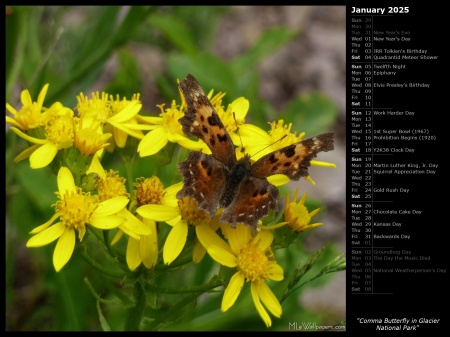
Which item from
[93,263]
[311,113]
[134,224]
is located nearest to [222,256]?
[134,224]

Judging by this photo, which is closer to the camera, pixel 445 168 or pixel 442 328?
pixel 442 328

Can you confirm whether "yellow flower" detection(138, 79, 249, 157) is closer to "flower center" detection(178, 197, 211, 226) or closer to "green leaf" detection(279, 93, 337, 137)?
"flower center" detection(178, 197, 211, 226)

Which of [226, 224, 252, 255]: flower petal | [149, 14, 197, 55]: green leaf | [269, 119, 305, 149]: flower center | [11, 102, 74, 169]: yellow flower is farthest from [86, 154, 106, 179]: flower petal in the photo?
[149, 14, 197, 55]: green leaf

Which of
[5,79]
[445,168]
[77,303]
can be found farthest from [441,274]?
[5,79]
